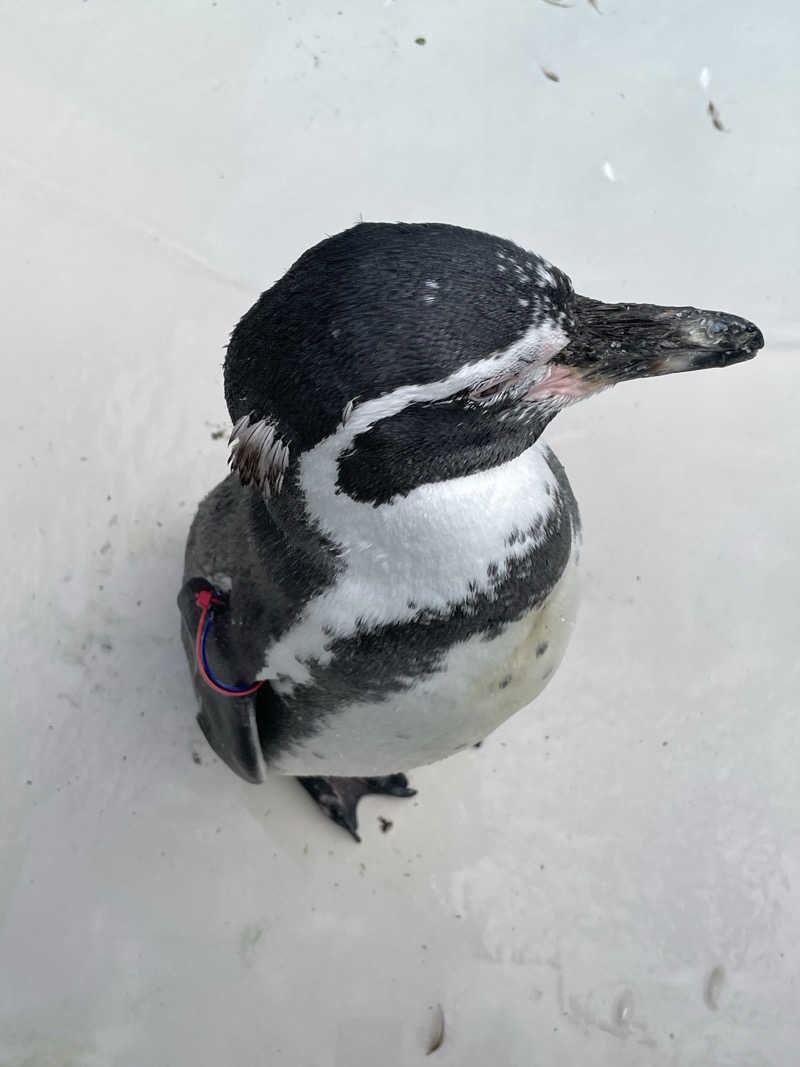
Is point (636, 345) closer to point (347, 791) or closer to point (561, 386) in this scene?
point (561, 386)

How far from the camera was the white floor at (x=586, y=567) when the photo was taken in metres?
1.79

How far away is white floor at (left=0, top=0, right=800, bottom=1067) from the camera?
1786 millimetres

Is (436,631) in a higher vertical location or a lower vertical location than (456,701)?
higher

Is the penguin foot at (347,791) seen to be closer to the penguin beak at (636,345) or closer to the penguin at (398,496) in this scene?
the penguin at (398,496)

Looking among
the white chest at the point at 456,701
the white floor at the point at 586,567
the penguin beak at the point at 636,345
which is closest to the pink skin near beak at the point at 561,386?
the penguin beak at the point at 636,345

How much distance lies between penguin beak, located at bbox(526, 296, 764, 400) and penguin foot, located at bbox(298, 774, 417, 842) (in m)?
0.92

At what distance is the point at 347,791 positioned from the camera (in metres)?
1.86

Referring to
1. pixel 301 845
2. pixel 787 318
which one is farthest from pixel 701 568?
pixel 301 845

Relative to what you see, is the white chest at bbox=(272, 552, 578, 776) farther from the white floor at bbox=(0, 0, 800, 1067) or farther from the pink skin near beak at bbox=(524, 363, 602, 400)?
the white floor at bbox=(0, 0, 800, 1067)

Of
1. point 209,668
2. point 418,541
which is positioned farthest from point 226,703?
point 418,541

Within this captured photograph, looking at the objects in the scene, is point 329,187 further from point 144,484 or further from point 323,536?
point 323,536

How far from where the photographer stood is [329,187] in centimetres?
238

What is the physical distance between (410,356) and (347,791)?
3.45 feet

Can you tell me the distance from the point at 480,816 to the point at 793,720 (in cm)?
58
